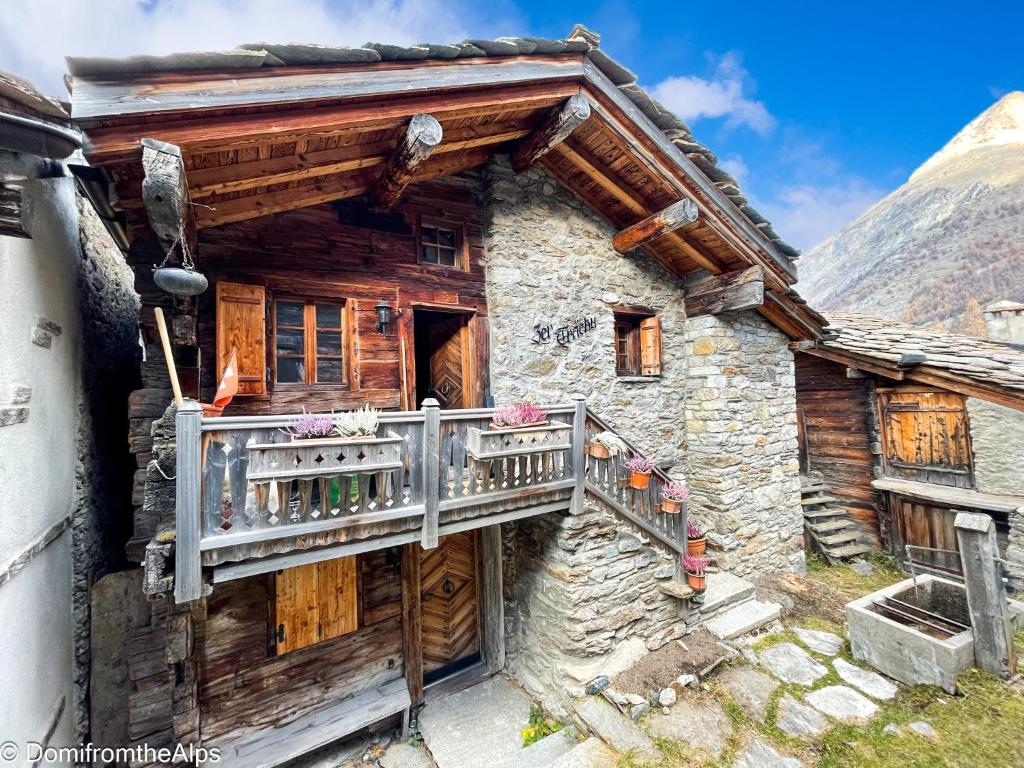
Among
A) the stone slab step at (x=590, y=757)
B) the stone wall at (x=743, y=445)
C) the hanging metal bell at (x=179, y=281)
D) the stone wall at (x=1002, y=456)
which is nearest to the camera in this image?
the hanging metal bell at (x=179, y=281)

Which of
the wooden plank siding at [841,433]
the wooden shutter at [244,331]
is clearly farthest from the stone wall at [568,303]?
the wooden plank siding at [841,433]

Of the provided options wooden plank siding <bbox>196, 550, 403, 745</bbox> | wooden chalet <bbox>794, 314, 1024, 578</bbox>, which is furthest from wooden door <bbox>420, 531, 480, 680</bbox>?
wooden chalet <bbox>794, 314, 1024, 578</bbox>

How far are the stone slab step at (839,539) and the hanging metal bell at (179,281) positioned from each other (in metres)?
11.2

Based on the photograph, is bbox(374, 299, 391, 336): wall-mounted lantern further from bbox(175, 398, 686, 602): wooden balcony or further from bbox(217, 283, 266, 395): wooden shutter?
bbox(175, 398, 686, 602): wooden balcony

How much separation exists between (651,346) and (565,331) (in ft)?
6.69

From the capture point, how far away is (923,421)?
812cm

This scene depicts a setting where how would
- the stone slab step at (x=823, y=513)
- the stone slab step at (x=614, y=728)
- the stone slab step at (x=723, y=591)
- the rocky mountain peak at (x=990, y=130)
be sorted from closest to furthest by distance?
the stone slab step at (x=614, y=728), the stone slab step at (x=723, y=591), the stone slab step at (x=823, y=513), the rocky mountain peak at (x=990, y=130)

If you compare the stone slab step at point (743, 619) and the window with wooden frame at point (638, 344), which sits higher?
the window with wooden frame at point (638, 344)

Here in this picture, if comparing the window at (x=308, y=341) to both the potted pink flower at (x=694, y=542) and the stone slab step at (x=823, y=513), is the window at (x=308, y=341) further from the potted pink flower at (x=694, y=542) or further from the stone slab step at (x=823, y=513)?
the stone slab step at (x=823, y=513)

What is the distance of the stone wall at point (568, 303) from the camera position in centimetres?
610

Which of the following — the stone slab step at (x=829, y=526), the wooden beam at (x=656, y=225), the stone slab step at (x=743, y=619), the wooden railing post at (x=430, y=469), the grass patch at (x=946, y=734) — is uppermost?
the wooden beam at (x=656, y=225)

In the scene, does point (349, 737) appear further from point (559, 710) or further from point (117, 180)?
point (117, 180)

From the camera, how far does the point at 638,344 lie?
24.9 feet

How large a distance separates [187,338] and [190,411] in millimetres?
1466
